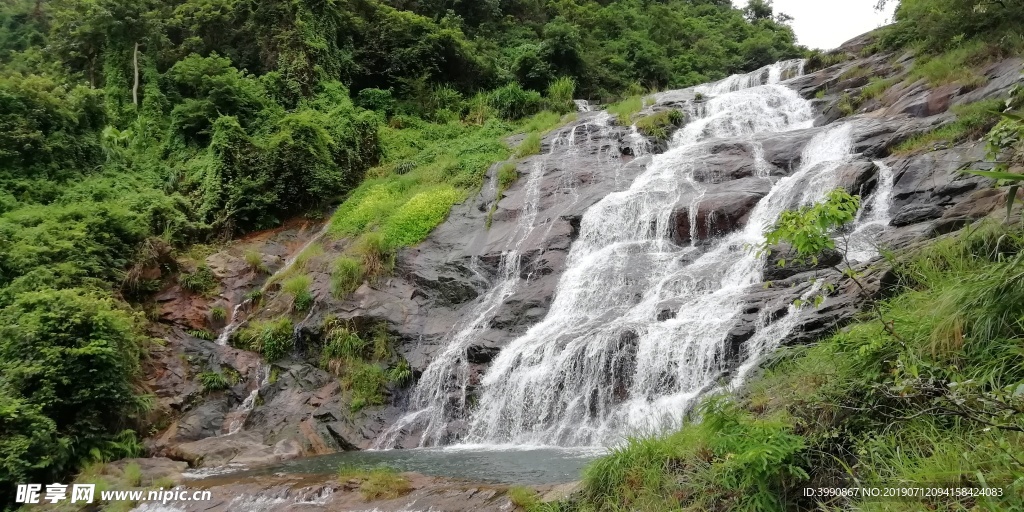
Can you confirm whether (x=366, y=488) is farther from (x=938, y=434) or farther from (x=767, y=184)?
(x=767, y=184)

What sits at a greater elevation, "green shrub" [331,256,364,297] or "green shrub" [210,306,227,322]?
"green shrub" [331,256,364,297]

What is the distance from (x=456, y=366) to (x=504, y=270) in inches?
112

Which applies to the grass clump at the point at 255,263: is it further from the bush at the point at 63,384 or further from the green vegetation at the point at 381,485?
the green vegetation at the point at 381,485

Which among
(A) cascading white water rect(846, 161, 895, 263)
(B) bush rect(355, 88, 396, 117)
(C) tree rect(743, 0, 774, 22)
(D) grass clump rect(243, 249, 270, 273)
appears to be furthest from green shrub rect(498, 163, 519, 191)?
(C) tree rect(743, 0, 774, 22)

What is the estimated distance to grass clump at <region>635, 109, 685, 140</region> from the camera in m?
17.2

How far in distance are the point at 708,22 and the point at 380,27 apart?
19.2 meters

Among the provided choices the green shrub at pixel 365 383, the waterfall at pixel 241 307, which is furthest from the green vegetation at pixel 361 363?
the waterfall at pixel 241 307

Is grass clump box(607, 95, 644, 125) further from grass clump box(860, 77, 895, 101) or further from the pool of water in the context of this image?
the pool of water

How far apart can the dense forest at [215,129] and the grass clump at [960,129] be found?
10163 mm

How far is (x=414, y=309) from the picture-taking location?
487 inches

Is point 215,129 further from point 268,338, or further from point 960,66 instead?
point 960,66

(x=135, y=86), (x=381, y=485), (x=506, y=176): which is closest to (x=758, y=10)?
(x=506, y=176)

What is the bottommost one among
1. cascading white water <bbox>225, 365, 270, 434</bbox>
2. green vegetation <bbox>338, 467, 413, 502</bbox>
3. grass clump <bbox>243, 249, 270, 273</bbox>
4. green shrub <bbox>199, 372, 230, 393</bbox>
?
cascading white water <bbox>225, 365, 270, 434</bbox>

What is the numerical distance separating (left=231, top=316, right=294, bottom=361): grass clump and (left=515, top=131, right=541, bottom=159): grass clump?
8.25 metres
